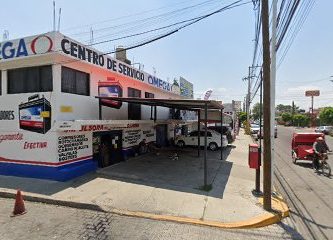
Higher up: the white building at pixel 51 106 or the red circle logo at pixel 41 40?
the red circle logo at pixel 41 40

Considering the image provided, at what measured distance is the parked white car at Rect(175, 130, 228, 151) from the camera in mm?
22891

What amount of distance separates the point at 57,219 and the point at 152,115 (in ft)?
42.7

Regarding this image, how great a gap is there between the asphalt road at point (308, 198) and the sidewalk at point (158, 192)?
104 cm

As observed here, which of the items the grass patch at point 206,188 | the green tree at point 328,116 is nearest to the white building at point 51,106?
the grass patch at point 206,188

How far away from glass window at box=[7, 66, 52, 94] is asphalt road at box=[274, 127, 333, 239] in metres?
9.42

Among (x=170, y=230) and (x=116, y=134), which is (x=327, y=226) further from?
(x=116, y=134)

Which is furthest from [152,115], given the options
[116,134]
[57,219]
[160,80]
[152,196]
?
[57,219]

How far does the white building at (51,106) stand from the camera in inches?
437

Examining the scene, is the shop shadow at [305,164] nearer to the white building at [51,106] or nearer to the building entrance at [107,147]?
the building entrance at [107,147]

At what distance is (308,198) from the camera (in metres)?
10.3

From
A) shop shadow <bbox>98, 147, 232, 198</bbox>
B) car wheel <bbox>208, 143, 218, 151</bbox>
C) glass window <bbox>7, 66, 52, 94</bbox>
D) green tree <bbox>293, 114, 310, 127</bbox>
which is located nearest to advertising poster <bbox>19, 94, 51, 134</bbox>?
glass window <bbox>7, 66, 52, 94</bbox>

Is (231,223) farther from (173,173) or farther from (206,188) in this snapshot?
(173,173)

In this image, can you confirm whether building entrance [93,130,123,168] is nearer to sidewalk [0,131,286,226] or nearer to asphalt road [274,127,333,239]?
sidewalk [0,131,286,226]

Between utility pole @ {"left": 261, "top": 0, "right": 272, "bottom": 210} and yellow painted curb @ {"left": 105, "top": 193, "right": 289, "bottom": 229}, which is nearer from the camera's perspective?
yellow painted curb @ {"left": 105, "top": 193, "right": 289, "bottom": 229}
